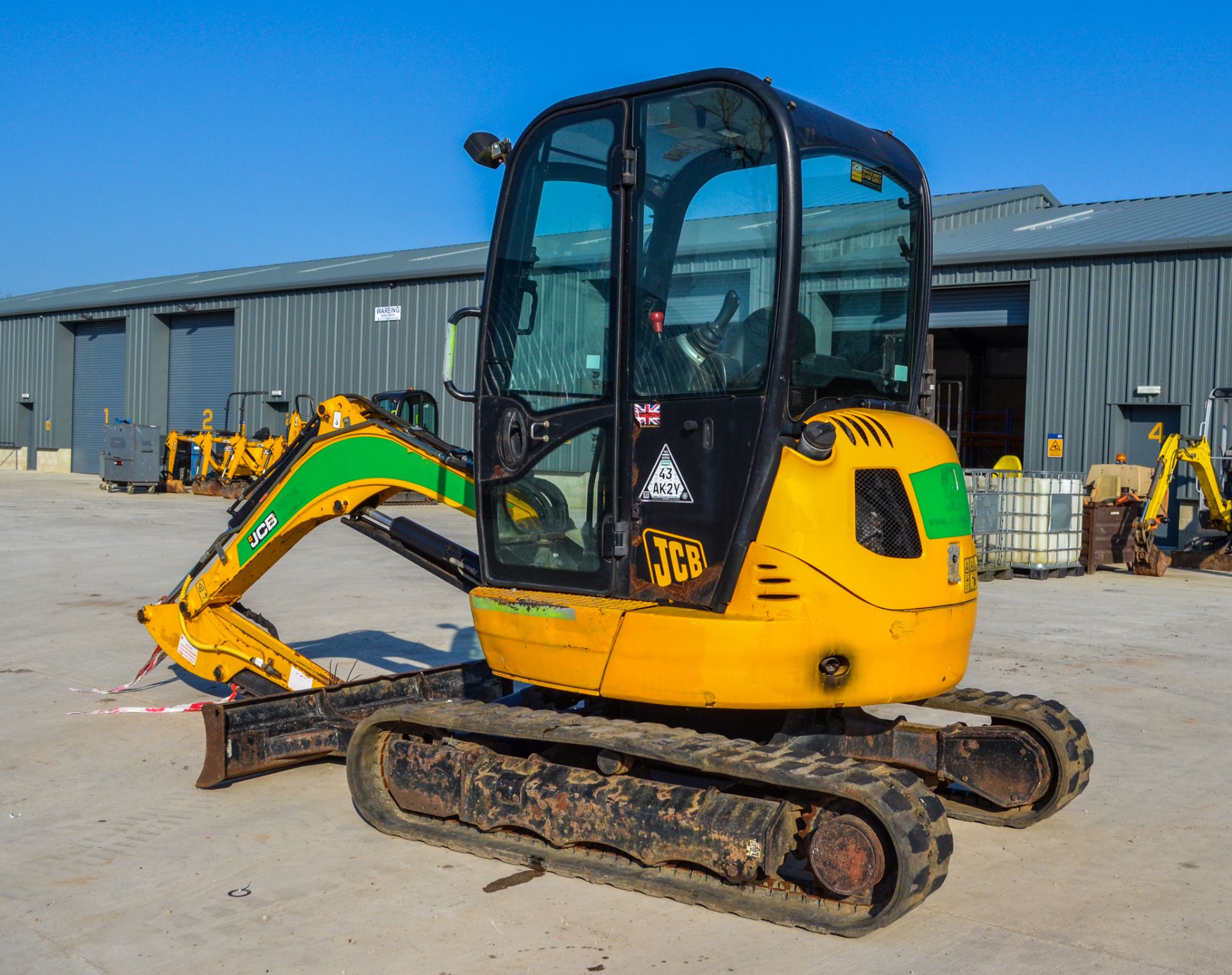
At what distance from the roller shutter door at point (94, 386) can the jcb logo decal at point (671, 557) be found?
42.5 metres

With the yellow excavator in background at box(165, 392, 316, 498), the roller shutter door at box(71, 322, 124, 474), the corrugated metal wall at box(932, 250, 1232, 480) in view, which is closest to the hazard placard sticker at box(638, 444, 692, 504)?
the corrugated metal wall at box(932, 250, 1232, 480)

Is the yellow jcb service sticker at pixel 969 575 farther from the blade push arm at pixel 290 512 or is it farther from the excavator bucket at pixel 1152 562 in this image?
the excavator bucket at pixel 1152 562

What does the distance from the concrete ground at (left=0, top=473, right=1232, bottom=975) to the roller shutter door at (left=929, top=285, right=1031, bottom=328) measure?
16260 mm

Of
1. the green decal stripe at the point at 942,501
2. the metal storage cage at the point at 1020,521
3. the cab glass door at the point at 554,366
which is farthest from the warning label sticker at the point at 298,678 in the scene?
the metal storage cage at the point at 1020,521

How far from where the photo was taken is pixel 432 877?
16.7ft

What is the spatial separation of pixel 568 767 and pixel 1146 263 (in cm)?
2119

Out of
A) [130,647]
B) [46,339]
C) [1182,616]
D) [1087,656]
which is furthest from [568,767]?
[46,339]

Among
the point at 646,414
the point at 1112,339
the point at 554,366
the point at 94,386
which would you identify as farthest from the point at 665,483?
the point at 94,386

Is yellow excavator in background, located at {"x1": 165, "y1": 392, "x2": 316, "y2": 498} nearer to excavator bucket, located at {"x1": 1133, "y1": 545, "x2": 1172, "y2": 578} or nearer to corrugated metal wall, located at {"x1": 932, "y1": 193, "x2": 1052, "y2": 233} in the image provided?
corrugated metal wall, located at {"x1": 932, "y1": 193, "x2": 1052, "y2": 233}

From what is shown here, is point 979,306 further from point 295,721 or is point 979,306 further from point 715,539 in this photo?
point 715,539

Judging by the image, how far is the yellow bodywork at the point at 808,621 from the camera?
15.3ft

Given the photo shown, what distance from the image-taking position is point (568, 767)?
514cm

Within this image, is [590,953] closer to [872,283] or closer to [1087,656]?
[872,283]

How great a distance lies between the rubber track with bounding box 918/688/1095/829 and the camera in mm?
5652
